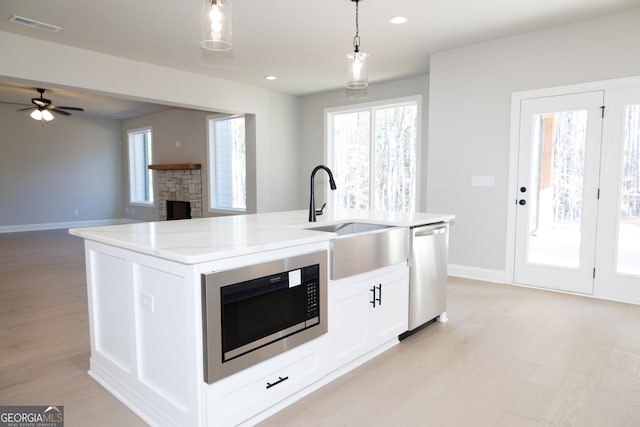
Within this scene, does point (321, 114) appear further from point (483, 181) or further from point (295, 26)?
point (483, 181)

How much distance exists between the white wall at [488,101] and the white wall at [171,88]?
304 cm

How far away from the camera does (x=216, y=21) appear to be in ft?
7.08

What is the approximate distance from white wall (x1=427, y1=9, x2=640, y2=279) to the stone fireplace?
489cm

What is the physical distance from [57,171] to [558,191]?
10.1 metres

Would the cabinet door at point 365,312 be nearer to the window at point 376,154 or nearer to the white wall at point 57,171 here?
the window at point 376,154

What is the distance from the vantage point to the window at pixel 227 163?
7.36m

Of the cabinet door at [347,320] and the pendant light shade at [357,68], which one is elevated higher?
the pendant light shade at [357,68]

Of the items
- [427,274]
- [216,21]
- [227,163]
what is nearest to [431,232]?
[427,274]

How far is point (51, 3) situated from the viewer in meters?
3.42

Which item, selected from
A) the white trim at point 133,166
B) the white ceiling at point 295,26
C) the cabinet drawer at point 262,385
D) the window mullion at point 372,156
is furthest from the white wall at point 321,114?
the cabinet drawer at point 262,385

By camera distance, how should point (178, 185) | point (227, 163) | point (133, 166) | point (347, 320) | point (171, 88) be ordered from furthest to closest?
point (133, 166)
point (178, 185)
point (227, 163)
point (171, 88)
point (347, 320)

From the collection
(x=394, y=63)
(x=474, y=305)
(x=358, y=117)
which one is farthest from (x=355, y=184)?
(x=474, y=305)

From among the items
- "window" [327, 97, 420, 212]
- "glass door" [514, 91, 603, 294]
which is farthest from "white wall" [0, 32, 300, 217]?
"glass door" [514, 91, 603, 294]

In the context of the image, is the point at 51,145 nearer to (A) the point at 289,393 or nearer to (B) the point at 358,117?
(B) the point at 358,117
